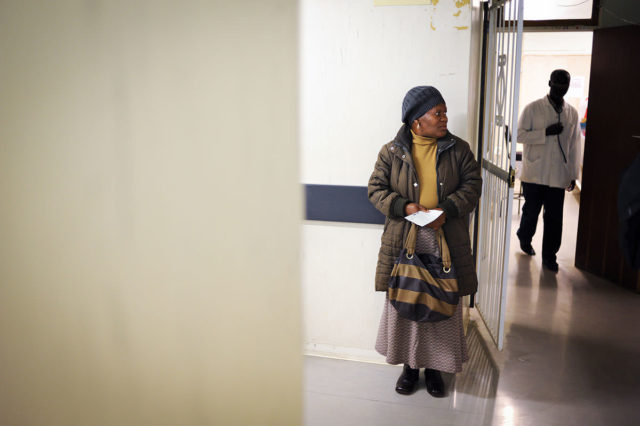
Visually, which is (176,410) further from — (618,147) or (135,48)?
(618,147)

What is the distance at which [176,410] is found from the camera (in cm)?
84

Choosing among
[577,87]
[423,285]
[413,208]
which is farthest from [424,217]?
[577,87]

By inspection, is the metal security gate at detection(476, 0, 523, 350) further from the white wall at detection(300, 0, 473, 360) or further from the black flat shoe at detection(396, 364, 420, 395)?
the black flat shoe at detection(396, 364, 420, 395)

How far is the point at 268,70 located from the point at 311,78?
226 cm

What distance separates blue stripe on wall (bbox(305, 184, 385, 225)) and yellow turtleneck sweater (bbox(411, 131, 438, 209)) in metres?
0.40

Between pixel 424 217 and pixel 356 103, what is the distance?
30.5 inches

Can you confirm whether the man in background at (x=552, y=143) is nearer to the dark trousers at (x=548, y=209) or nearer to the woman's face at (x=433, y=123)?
the dark trousers at (x=548, y=209)

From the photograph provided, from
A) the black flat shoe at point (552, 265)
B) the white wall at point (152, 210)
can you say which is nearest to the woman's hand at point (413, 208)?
the white wall at point (152, 210)

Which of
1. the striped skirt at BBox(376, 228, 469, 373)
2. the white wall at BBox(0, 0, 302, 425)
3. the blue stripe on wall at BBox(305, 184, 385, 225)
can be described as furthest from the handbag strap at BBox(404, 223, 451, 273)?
the white wall at BBox(0, 0, 302, 425)

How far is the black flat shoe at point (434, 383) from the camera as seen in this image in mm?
2760

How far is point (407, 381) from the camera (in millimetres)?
2820

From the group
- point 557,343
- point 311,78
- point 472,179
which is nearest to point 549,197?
point 557,343

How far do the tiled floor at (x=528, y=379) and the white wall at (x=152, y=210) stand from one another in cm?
185

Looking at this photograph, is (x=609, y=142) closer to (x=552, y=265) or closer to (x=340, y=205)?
(x=552, y=265)
